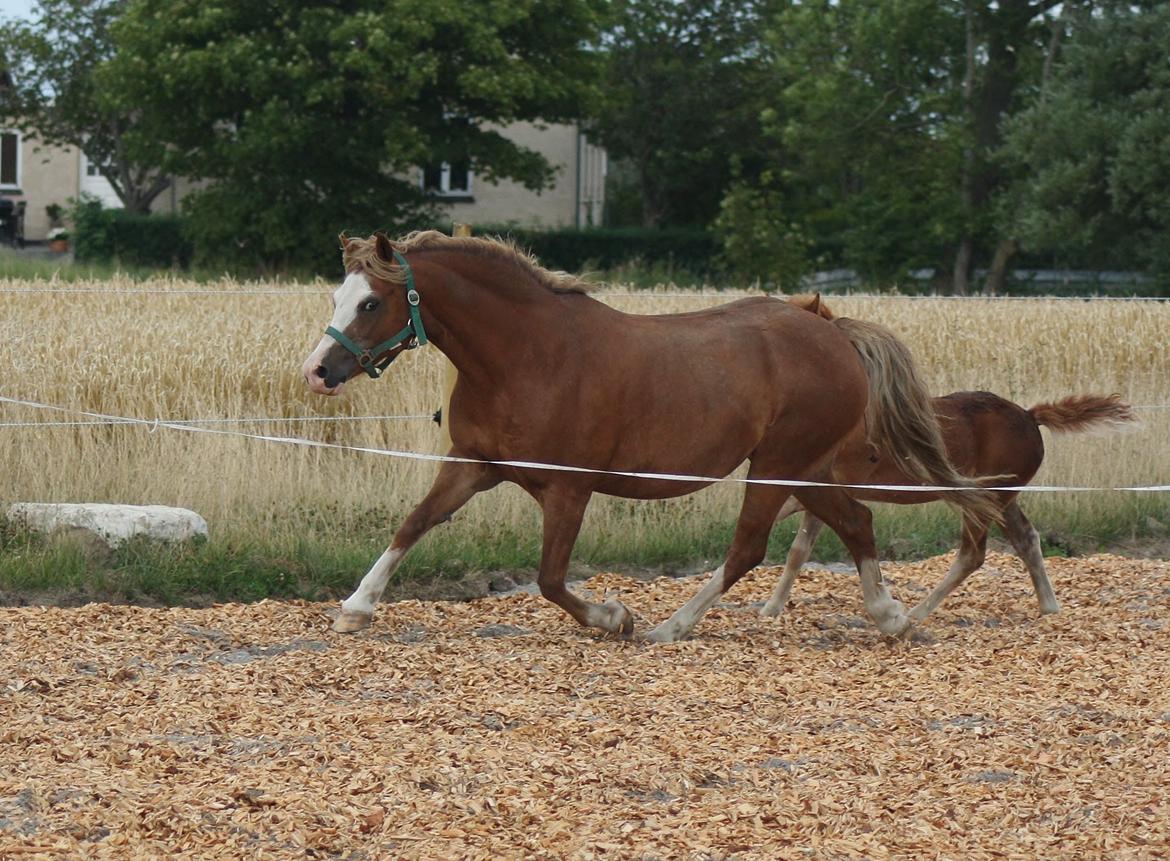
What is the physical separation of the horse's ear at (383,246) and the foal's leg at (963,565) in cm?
316

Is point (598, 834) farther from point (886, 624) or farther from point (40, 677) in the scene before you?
point (886, 624)

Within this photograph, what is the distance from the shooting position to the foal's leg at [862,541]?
7496 mm

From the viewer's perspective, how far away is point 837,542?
405 inches

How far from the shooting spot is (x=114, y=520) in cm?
860

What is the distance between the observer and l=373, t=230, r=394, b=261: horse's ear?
6.63 metres

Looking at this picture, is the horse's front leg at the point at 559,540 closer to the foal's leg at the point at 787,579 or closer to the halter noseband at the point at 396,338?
the halter noseband at the point at 396,338

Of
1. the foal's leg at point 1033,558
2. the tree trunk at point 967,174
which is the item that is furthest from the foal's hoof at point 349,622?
the tree trunk at point 967,174

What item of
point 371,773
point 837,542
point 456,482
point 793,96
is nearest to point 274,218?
point 793,96

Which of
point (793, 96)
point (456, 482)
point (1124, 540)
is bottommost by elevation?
point (1124, 540)

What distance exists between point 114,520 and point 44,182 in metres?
39.9

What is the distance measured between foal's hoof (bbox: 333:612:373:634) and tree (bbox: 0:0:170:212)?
36016 millimetres

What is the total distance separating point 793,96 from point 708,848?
32.3 meters

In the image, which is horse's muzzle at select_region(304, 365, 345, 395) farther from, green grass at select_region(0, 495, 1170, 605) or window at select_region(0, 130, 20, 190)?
window at select_region(0, 130, 20, 190)

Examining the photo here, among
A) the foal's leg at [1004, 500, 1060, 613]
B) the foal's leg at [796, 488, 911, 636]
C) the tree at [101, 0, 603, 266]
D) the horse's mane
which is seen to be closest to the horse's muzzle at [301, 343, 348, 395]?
the horse's mane
